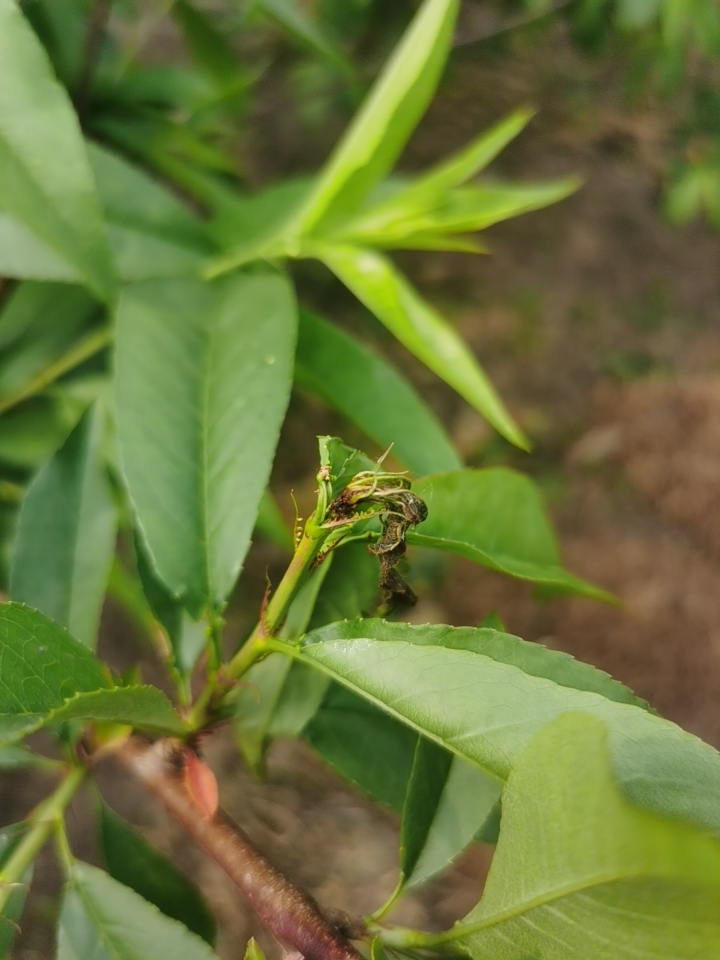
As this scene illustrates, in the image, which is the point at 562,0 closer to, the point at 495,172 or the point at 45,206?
the point at 495,172

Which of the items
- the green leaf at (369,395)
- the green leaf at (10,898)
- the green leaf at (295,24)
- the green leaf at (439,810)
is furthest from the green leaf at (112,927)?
the green leaf at (295,24)

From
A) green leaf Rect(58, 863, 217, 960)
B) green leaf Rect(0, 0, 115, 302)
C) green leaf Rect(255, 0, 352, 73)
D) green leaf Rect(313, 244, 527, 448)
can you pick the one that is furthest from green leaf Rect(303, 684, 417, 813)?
green leaf Rect(255, 0, 352, 73)

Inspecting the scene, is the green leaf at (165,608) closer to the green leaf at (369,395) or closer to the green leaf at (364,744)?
the green leaf at (364,744)

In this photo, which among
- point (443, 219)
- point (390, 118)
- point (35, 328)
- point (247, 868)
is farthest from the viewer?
point (35, 328)

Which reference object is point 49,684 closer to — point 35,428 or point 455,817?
point 455,817

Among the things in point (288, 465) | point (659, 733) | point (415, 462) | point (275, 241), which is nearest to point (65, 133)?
point (275, 241)

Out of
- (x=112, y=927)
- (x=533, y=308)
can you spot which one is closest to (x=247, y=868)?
(x=112, y=927)
